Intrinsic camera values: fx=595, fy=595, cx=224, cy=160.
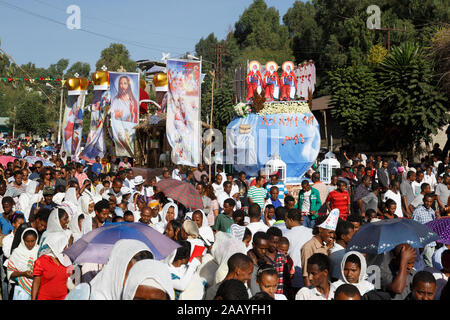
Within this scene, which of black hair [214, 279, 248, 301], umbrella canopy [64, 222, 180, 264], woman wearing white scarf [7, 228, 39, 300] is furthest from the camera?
woman wearing white scarf [7, 228, 39, 300]

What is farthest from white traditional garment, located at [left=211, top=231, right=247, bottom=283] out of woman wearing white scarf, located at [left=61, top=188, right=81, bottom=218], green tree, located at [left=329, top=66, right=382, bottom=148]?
green tree, located at [left=329, top=66, right=382, bottom=148]

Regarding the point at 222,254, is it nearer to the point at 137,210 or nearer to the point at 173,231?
the point at 173,231

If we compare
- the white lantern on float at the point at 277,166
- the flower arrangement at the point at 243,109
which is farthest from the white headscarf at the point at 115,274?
the flower arrangement at the point at 243,109

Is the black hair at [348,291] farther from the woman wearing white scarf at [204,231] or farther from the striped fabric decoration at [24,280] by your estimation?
the striped fabric decoration at [24,280]

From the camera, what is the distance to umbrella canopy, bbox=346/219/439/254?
562cm

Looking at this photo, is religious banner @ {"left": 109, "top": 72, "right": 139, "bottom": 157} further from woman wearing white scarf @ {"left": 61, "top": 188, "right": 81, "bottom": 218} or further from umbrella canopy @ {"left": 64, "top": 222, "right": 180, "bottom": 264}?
umbrella canopy @ {"left": 64, "top": 222, "right": 180, "bottom": 264}

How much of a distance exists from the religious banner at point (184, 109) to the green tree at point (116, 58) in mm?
62778

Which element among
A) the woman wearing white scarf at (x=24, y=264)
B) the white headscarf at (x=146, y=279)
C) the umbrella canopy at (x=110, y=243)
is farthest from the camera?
the woman wearing white scarf at (x=24, y=264)

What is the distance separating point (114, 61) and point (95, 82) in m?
59.1

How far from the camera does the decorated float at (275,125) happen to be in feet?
63.1

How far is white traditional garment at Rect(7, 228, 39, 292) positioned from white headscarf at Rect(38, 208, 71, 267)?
0.28m

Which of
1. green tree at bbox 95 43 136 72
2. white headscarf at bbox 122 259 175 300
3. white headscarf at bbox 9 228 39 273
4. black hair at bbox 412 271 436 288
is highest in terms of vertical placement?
green tree at bbox 95 43 136 72
